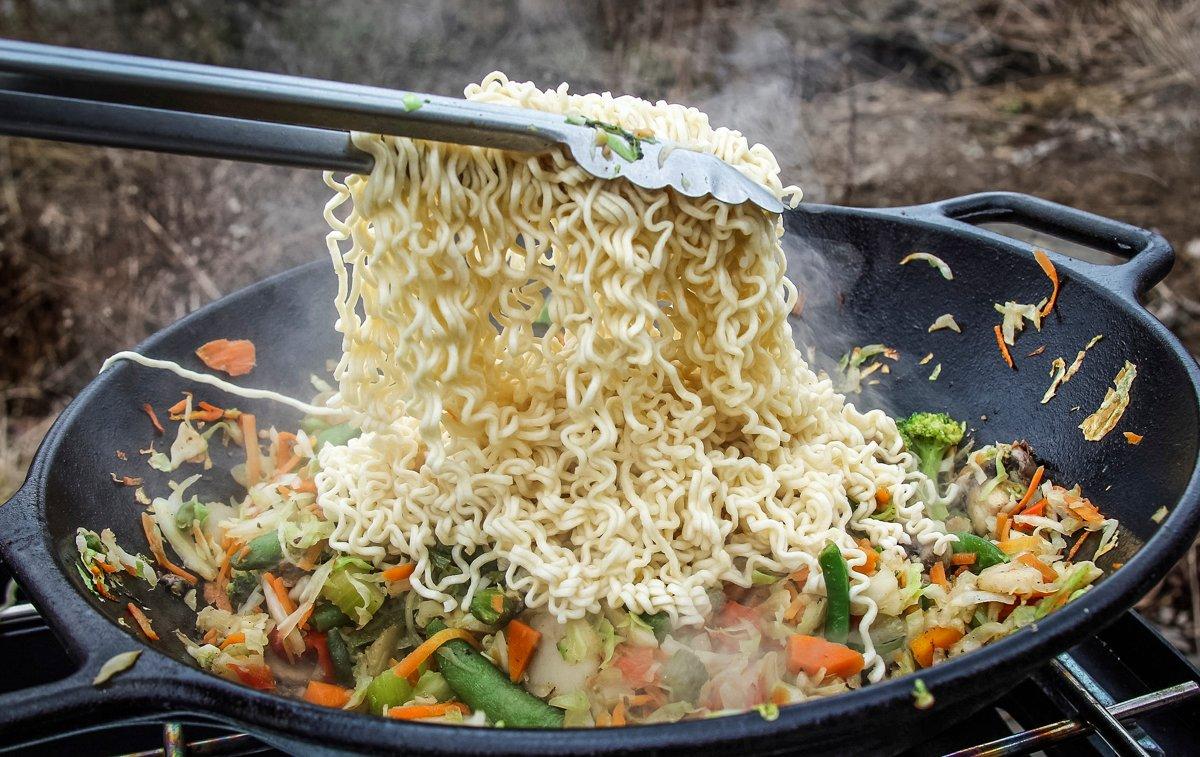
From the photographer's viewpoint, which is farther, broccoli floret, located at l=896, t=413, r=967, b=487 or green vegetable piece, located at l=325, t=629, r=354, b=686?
broccoli floret, located at l=896, t=413, r=967, b=487

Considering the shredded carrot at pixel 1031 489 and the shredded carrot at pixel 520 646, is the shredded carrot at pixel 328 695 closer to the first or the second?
the shredded carrot at pixel 520 646

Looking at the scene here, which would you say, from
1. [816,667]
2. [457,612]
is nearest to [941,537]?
[816,667]

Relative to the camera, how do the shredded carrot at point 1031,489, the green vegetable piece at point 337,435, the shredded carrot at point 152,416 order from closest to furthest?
the shredded carrot at point 1031,489, the shredded carrot at point 152,416, the green vegetable piece at point 337,435

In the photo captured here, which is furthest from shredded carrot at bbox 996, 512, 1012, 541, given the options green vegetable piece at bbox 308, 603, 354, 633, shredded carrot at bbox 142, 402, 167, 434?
shredded carrot at bbox 142, 402, 167, 434

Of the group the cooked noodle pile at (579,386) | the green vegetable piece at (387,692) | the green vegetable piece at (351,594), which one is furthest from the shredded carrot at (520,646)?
the green vegetable piece at (351,594)

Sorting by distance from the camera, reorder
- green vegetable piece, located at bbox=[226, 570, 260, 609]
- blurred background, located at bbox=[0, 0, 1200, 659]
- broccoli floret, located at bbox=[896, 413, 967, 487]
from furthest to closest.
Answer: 1. blurred background, located at bbox=[0, 0, 1200, 659]
2. broccoli floret, located at bbox=[896, 413, 967, 487]
3. green vegetable piece, located at bbox=[226, 570, 260, 609]

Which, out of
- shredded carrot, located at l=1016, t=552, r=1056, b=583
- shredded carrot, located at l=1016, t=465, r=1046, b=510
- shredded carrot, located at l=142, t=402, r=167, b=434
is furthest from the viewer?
shredded carrot, located at l=142, t=402, r=167, b=434

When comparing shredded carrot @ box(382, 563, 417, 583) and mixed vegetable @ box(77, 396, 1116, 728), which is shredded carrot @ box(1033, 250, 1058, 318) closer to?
mixed vegetable @ box(77, 396, 1116, 728)

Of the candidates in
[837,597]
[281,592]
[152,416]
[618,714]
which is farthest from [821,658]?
[152,416]
